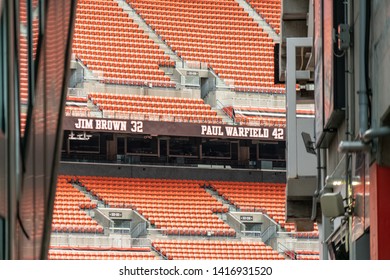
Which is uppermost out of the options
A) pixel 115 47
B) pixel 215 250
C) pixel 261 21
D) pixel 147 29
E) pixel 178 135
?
pixel 261 21

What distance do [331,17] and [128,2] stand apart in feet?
96.5

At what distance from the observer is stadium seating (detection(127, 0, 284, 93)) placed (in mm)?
37781

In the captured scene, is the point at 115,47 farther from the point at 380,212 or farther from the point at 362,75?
the point at 380,212

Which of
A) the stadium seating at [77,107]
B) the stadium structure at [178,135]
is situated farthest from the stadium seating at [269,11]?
the stadium seating at [77,107]

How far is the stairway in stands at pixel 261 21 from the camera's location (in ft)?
130

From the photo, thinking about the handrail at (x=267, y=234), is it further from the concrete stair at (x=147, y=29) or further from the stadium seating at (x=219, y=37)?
the concrete stair at (x=147, y=29)

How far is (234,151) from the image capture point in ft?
→ 125

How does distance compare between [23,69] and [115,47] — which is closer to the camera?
[23,69]

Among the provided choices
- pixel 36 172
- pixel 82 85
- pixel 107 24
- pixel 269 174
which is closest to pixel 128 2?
pixel 107 24

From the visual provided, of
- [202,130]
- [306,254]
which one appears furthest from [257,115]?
[306,254]

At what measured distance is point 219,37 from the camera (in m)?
38.8

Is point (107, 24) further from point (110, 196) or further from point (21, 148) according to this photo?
point (21, 148)

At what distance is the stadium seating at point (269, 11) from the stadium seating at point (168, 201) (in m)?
7.17

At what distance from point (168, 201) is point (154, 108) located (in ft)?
11.3
